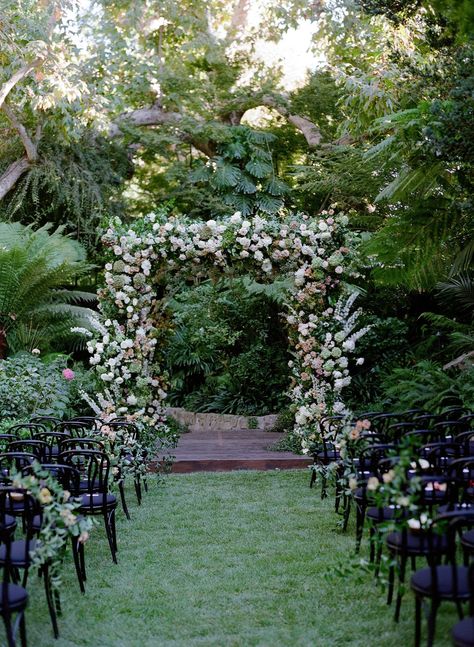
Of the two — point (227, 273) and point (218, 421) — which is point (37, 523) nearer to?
point (227, 273)

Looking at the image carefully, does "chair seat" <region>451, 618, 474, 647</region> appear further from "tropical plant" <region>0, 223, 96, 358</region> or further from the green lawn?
"tropical plant" <region>0, 223, 96, 358</region>

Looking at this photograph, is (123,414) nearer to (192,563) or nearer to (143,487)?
(143,487)

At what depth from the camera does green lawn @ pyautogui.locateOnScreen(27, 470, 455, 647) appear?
3717 mm

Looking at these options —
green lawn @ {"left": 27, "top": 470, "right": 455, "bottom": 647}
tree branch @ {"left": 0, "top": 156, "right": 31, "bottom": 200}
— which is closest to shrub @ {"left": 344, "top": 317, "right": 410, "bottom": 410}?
green lawn @ {"left": 27, "top": 470, "right": 455, "bottom": 647}

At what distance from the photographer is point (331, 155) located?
481 inches

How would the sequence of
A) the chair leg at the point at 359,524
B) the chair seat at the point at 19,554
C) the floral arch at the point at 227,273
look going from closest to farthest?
the chair seat at the point at 19,554
the chair leg at the point at 359,524
the floral arch at the point at 227,273

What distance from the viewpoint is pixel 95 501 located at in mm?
4934

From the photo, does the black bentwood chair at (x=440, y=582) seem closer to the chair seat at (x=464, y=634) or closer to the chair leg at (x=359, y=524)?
the chair seat at (x=464, y=634)

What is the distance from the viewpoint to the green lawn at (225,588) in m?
3.72

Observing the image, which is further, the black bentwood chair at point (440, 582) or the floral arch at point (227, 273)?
the floral arch at point (227, 273)

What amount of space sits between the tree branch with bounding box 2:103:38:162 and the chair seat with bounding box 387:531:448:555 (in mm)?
10374

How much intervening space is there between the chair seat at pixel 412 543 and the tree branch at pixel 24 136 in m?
10.4

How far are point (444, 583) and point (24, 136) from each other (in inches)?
451

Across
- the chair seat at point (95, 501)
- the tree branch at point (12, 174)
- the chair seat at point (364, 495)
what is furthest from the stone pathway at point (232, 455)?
the tree branch at point (12, 174)
